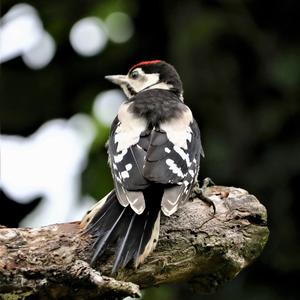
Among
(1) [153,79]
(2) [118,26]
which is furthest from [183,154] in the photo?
(2) [118,26]

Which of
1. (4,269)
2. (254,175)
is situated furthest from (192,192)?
(254,175)

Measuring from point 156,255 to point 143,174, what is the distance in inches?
14.1

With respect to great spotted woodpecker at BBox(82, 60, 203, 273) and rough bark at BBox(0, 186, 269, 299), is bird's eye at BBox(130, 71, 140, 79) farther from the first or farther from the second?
rough bark at BBox(0, 186, 269, 299)

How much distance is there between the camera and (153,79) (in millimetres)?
6742

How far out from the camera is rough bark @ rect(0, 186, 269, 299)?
482 cm

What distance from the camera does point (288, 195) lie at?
25.5 ft

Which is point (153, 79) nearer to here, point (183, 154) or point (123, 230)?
point (183, 154)

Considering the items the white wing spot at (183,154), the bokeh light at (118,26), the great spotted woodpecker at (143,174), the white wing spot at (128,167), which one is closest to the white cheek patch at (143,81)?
the great spotted woodpecker at (143,174)

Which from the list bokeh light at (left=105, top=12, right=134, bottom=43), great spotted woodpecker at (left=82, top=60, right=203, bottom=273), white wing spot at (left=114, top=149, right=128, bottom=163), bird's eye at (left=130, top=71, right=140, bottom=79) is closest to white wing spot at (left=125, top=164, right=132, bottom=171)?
great spotted woodpecker at (left=82, top=60, right=203, bottom=273)

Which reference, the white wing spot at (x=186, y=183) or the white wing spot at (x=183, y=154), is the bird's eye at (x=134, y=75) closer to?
the white wing spot at (x=183, y=154)

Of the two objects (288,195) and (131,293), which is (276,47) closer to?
(288,195)

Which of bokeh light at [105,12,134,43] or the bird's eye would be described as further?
bokeh light at [105,12,134,43]

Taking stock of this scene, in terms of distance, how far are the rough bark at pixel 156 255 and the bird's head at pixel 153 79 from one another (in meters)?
1.21

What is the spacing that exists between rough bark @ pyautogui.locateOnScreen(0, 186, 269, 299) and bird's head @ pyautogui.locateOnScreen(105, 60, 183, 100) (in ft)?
3.96
